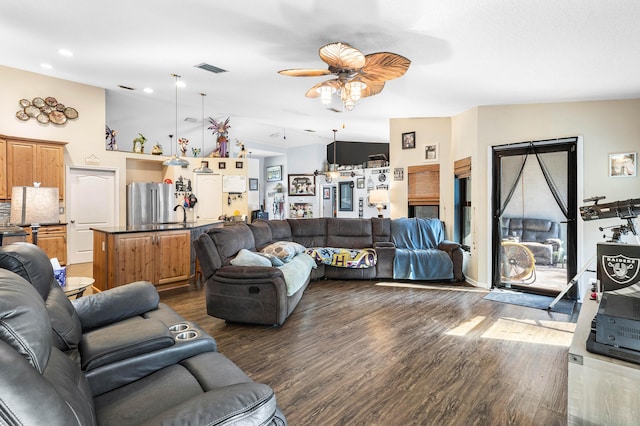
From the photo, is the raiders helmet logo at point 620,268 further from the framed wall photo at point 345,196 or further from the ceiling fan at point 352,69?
the framed wall photo at point 345,196

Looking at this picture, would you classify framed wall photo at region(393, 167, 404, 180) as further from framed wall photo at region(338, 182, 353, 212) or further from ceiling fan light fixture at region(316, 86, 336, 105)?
ceiling fan light fixture at region(316, 86, 336, 105)

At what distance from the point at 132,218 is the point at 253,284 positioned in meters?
4.93

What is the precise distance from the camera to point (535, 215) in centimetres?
466

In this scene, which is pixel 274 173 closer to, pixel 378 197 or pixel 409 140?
pixel 378 197

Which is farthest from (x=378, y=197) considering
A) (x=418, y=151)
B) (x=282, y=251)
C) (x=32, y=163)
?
(x=32, y=163)

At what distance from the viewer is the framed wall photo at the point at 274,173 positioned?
37.9ft

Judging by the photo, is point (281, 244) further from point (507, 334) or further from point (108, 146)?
point (108, 146)

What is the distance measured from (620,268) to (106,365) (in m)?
3.17

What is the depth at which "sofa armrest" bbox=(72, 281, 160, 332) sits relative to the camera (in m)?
2.01

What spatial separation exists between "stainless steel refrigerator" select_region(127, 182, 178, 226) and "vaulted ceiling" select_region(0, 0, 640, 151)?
2492 mm

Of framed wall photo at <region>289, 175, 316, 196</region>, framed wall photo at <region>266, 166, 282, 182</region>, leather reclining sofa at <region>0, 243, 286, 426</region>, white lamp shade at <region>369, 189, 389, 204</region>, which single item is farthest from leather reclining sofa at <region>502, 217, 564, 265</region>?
framed wall photo at <region>266, 166, 282, 182</region>

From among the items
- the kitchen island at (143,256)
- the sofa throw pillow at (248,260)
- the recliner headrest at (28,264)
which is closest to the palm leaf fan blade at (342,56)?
the sofa throw pillow at (248,260)

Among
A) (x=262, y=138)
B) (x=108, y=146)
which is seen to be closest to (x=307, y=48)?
(x=108, y=146)

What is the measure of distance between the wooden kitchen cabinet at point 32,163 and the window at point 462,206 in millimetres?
6537
